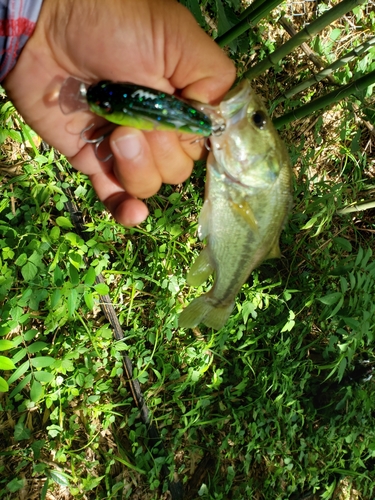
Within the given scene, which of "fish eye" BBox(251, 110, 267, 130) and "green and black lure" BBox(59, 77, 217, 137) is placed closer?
"green and black lure" BBox(59, 77, 217, 137)

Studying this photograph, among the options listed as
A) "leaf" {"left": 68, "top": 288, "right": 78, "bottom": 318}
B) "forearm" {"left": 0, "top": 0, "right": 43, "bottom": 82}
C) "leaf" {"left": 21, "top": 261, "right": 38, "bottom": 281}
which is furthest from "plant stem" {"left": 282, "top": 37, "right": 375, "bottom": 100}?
"leaf" {"left": 21, "top": 261, "right": 38, "bottom": 281}

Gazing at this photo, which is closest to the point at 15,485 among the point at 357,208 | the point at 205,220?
the point at 205,220

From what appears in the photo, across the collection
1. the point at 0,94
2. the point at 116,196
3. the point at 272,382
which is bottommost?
the point at 272,382

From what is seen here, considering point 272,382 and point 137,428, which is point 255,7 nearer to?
point 272,382

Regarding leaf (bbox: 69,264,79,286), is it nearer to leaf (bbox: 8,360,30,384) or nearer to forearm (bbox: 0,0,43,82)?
leaf (bbox: 8,360,30,384)

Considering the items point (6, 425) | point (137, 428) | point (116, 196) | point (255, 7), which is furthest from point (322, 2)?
point (6, 425)

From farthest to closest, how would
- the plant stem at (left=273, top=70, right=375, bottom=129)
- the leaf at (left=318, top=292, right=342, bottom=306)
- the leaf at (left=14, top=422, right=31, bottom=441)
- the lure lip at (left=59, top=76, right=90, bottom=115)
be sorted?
the leaf at (left=318, top=292, right=342, bottom=306), the leaf at (left=14, top=422, right=31, bottom=441), the plant stem at (left=273, top=70, right=375, bottom=129), the lure lip at (left=59, top=76, right=90, bottom=115)

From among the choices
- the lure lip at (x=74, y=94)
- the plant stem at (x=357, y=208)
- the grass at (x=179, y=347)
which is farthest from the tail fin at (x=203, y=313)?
the plant stem at (x=357, y=208)

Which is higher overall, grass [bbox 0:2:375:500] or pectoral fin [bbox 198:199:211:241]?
pectoral fin [bbox 198:199:211:241]
